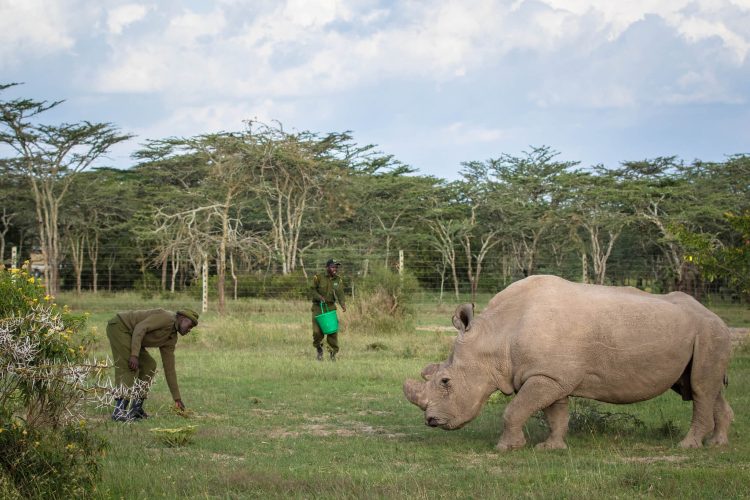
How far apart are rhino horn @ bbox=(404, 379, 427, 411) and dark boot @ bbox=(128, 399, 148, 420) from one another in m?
2.96

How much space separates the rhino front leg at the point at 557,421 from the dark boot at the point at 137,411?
4.15 metres

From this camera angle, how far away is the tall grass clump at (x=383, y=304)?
20812 mm

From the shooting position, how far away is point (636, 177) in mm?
42312

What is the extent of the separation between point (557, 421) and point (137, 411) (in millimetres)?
4454

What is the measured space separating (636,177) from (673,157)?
1.96 metres

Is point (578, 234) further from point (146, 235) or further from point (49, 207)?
point (49, 207)

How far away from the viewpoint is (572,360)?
8.46 m

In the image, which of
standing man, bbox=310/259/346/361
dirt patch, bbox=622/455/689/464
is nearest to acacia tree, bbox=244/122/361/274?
standing man, bbox=310/259/346/361

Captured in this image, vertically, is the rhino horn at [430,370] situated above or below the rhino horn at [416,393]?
above

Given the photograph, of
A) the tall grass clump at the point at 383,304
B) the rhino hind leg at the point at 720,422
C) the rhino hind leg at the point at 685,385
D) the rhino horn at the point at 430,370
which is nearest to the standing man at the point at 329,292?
the tall grass clump at the point at 383,304

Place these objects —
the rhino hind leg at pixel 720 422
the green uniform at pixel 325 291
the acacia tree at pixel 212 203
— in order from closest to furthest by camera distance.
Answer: the rhino hind leg at pixel 720 422, the green uniform at pixel 325 291, the acacia tree at pixel 212 203

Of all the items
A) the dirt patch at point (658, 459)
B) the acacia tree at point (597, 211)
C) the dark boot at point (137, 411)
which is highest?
the acacia tree at point (597, 211)

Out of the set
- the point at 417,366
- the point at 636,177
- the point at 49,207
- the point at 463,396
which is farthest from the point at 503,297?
the point at 636,177

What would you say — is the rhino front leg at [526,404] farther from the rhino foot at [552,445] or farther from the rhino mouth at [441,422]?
the rhino mouth at [441,422]
